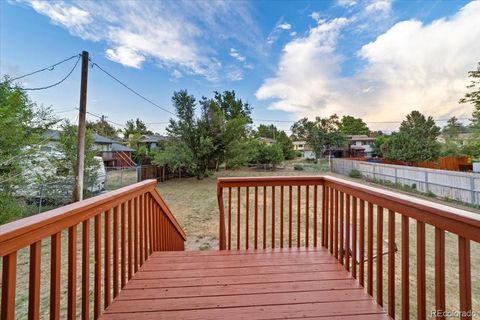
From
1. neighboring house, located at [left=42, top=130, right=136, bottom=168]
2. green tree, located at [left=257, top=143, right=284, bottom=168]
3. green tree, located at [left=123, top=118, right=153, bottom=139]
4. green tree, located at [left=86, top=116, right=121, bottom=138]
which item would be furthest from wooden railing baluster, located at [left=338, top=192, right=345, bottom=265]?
green tree, located at [left=123, top=118, right=153, bottom=139]

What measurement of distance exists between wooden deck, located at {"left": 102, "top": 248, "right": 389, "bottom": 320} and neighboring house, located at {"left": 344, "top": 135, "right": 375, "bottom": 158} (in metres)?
34.1

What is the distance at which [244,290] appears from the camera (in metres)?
1.61

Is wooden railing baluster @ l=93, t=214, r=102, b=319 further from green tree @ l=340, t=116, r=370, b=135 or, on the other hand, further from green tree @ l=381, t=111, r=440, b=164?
green tree @ l=340, t=116, r=370, b=135

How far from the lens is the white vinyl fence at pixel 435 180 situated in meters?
7.83

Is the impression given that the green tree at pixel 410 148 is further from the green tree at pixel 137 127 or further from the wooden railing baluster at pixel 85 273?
the green tree at pixel 137 127

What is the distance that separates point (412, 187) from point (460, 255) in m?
11.7

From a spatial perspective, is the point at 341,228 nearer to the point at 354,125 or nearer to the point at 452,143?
the point at 452,143

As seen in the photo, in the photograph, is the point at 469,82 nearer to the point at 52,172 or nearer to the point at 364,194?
the point at 364,194

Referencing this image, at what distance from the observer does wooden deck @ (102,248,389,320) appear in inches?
54.0

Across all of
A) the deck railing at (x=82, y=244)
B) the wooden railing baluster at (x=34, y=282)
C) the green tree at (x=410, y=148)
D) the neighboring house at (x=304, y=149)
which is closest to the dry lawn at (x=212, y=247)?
the deck railing at (x=82, y=244)

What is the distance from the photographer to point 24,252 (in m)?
4.18

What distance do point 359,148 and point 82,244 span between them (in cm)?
3735

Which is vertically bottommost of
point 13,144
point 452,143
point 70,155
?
point 70,155

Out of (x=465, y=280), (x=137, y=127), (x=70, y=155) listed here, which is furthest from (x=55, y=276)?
(x=137, y=127)
